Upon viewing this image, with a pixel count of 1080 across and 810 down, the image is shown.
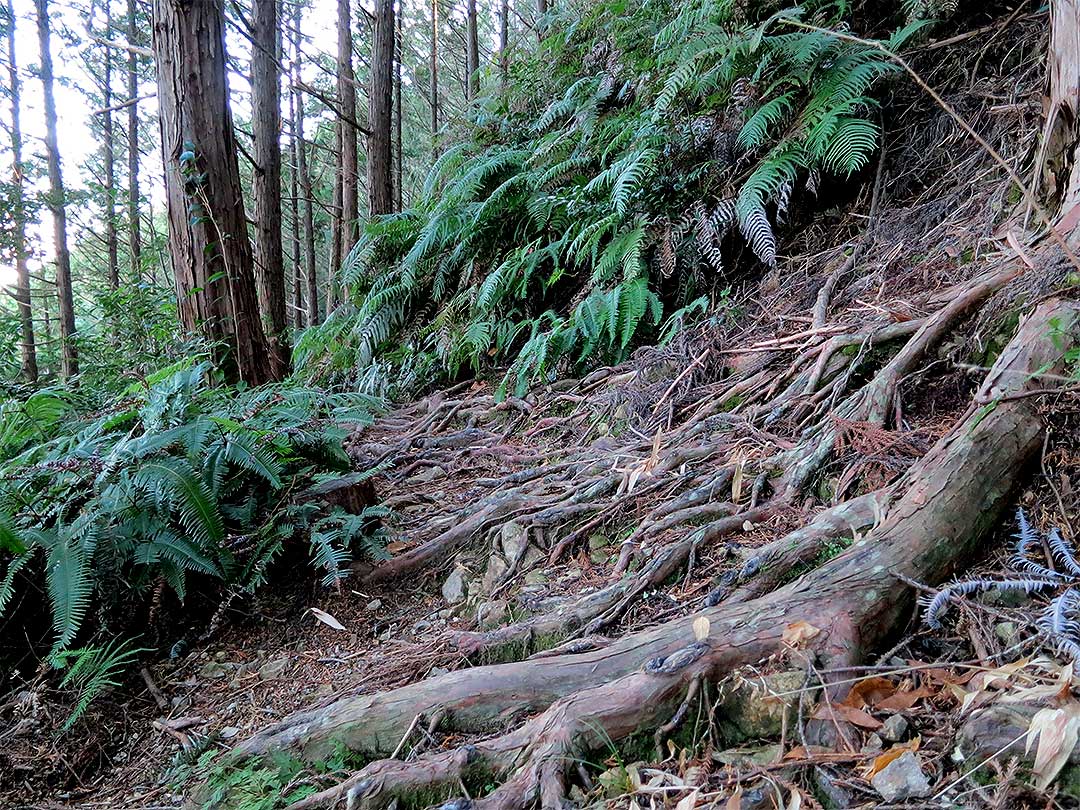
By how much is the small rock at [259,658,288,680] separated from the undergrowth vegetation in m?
2.50

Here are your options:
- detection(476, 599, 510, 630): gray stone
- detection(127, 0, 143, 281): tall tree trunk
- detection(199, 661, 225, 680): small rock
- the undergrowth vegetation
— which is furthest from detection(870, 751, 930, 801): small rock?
detection(127, 0, 143, 281): tall tree trunk

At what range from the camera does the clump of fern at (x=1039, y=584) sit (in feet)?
4.80

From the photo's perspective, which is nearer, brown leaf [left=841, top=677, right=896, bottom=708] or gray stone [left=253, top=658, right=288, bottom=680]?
A: brown leaf [left=841, top=677, right=896, bottom=708]

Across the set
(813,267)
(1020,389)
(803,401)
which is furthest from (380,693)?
(813,267)

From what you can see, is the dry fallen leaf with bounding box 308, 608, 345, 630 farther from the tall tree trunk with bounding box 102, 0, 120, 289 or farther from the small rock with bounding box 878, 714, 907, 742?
the tall tree trunk with bounding box 102, 0, 120, 289

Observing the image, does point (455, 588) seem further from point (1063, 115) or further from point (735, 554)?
point (1063, 115)

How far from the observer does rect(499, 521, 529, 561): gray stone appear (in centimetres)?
290

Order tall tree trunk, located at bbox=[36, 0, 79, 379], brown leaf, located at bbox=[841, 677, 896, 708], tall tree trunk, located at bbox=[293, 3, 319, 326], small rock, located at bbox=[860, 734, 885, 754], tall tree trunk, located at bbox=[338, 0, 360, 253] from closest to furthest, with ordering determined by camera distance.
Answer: small rock, located at bbox=[860, 734, 885, 754]
brown leaf, located at bbox=[841, 677, 896, 708]
tall tree trunk, located at bbox=[338, 0, 360, 253]
tall tree trunk, located at bbox=[36, 0, 79, 379]
tall tree trunk, located at bbox=[293, 3, 319, 326]

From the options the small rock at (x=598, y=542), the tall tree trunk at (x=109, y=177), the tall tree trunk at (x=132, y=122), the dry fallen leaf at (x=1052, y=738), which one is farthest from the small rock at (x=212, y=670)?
the tall tree trunk at (x=132, y=122)

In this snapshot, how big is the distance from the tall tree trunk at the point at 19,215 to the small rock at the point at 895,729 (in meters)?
12.3

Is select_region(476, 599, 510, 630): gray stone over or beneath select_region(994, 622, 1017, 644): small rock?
beneath

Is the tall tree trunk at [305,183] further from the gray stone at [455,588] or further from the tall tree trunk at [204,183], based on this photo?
the gray stone at [455,588]

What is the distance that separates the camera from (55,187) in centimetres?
1304

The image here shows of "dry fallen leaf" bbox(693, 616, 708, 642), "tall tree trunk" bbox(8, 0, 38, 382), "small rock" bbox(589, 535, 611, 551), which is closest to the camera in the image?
"dry fallen leaf" bbox(693, 616, 708, 642)
